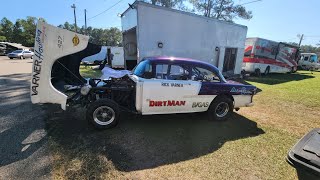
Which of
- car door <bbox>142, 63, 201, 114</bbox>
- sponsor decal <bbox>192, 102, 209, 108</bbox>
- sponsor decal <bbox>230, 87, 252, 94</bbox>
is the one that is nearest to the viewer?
car door <bbox>142, 63, 201, 114</bbox>

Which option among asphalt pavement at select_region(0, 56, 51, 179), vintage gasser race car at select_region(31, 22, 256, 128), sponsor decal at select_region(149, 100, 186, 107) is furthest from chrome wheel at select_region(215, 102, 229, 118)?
asphalt pavement at select_region(0, 56, 51, 179)

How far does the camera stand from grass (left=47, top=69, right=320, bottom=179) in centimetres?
351

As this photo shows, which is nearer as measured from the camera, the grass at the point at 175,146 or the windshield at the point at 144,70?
the grass at the point at 175,146

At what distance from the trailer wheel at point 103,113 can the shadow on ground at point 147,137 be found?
7.0 inches

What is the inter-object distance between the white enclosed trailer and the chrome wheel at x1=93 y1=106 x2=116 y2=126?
15.0 feet

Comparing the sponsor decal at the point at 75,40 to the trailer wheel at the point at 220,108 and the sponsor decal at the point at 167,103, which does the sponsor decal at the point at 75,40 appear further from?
the trailer wheel at the point at 220,108

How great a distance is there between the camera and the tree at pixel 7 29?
68.1m

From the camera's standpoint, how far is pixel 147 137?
186 inches

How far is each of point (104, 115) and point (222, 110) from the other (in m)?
3.20

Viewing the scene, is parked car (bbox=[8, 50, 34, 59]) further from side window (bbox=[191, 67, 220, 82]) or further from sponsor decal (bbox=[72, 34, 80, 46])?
side window (bbox=[191, 67, 220, 82])

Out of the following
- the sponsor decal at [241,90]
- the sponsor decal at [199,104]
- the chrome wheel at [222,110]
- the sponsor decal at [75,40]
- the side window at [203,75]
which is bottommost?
the chrome wheel at [222,110]

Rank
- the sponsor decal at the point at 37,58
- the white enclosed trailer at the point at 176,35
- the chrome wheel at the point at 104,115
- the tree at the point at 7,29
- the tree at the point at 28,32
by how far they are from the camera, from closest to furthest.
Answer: the sponsor decal at the point at 37,58
the chrome wheel at the point at 104,115
the white enclosed trailer at the point at 176,35
the tree at the point at 28,32
the tree at the point at 7,29

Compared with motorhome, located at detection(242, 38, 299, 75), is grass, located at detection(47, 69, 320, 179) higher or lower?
lower

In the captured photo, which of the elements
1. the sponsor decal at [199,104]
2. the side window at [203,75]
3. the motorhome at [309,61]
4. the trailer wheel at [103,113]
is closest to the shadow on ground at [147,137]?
the trailer wheel at [103,113]
